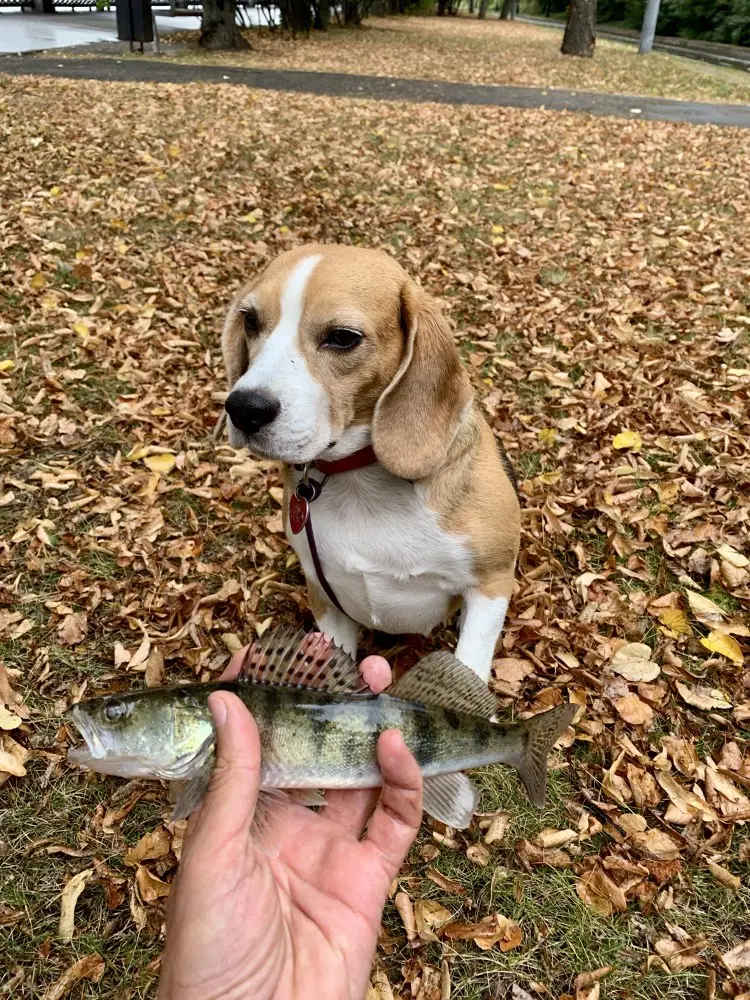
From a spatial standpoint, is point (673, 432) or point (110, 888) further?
point (673, 432)

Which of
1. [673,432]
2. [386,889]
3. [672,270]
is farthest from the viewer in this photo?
[672,270]

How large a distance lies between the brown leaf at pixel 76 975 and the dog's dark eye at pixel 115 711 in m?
1.50

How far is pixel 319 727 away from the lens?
182 cm

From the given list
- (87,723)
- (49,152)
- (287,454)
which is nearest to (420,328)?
(287,454)

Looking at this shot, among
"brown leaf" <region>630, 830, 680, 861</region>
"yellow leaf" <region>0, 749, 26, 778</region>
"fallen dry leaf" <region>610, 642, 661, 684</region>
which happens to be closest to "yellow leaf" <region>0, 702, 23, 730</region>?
"yellow leaf" <region>0, 749, 26, 778</region>

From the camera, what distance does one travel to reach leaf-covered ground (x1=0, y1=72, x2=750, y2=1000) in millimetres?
2580

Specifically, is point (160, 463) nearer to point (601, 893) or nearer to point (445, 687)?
point (445, 687)

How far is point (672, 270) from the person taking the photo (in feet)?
24.8

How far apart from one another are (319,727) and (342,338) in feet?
4.56

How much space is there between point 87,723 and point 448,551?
1.43 meters

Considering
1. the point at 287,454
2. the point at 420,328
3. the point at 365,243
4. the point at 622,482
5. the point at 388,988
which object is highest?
the point at 420,328

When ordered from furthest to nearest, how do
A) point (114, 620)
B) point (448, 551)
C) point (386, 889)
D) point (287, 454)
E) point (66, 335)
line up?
point (66, 335)
point (114, 620)
point (448, 551)
point (287, 454)
point (386, 889)

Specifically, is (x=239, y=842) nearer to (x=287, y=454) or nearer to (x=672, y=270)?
(x=287, y=454)

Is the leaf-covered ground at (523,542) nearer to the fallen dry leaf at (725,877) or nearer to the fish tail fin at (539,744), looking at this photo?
the fallen dry leaf at (725,877)
